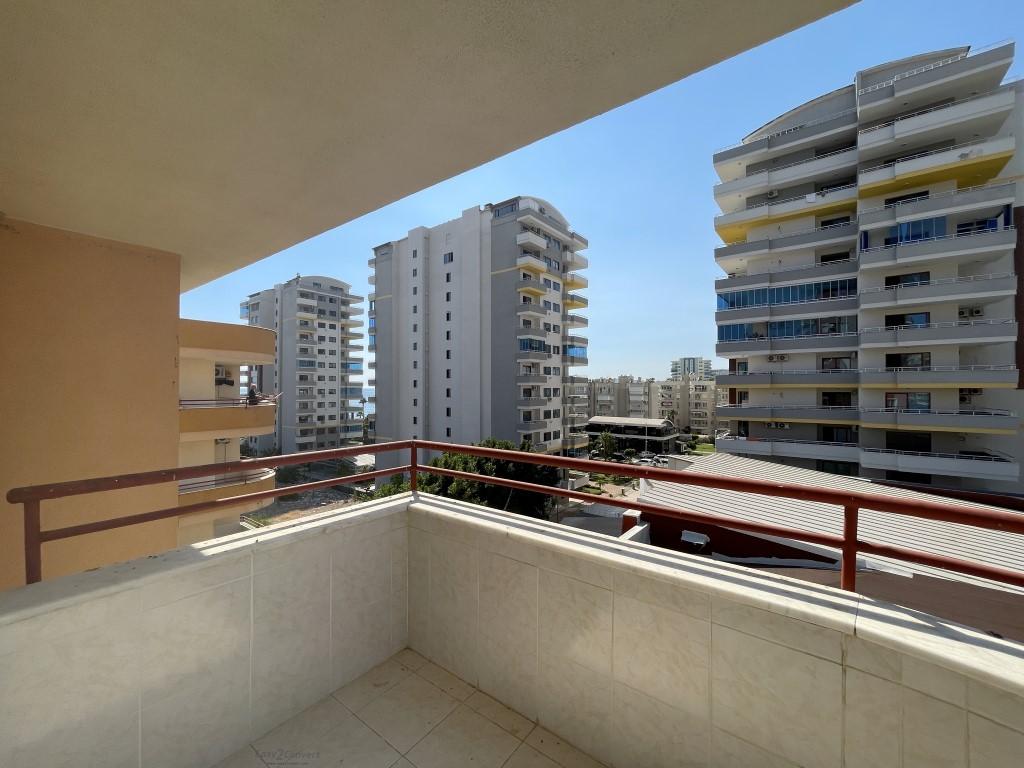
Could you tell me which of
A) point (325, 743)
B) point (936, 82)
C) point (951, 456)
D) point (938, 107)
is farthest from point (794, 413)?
point (325, 743)

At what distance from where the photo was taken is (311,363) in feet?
139

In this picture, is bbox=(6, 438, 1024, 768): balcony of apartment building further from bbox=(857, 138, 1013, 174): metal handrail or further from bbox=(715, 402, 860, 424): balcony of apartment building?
bbox=(857, 138, 1013, 174): metal handrail

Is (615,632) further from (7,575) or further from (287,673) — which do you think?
(7,575)

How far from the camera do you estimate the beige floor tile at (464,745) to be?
6.15 feet

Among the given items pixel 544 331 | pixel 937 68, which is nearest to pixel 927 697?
pixel 937 68

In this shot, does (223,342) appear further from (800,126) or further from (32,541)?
(800,126)

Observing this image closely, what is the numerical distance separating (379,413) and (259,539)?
3184 centimetres

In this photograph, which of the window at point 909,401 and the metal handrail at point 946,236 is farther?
the window at point 909,401

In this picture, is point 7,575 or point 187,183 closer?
point 187,183

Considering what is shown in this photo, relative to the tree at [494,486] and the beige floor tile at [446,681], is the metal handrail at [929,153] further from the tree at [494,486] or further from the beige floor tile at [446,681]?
the beige floor tile at [446,681]

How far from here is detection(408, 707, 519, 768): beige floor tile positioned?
6.15 ft

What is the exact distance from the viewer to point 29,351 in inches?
112

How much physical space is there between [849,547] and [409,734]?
84.0 inches

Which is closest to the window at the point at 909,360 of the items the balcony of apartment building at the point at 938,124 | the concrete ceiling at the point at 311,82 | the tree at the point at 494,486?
the balcony of apartment building at the point at 938,124
